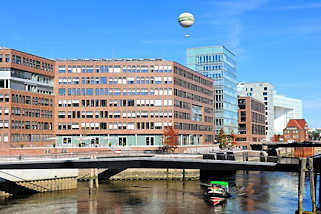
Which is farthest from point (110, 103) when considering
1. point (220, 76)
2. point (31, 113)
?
point (220, 76)

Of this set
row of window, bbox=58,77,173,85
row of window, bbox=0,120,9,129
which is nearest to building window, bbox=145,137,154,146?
row of window, bbox=58,77,173,85

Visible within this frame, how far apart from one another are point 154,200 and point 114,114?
61.6 meters

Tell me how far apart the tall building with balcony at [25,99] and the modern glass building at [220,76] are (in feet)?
246

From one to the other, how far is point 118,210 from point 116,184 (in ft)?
93.3

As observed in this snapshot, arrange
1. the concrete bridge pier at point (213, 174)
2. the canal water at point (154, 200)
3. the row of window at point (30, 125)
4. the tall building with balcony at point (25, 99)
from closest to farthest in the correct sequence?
the canal water at point (154, 200)
the concrete bridge pier at point (213, 174)
the tall building with balcony at point (25, 99)
the row of window at point (30, 125)

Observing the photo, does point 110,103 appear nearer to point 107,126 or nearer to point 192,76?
point 107,126

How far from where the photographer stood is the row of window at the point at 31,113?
111500 millimetres

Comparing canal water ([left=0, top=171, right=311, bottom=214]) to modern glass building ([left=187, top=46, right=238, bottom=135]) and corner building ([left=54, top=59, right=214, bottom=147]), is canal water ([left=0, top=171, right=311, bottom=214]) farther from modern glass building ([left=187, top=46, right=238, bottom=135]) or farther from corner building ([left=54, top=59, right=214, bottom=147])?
modern glass building ([left=187, top=46, right=238, bottom=135])

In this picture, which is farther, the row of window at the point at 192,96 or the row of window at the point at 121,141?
the row of window at the point at 192,96

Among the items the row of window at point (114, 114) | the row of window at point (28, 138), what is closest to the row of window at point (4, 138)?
the row of window at point (28, 138)

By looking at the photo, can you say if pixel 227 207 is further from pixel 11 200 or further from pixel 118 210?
pixel 11 200

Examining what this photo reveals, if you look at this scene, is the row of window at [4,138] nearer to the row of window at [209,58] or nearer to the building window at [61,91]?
the building window at [61,91]

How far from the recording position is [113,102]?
415ft

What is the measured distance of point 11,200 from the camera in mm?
66938
